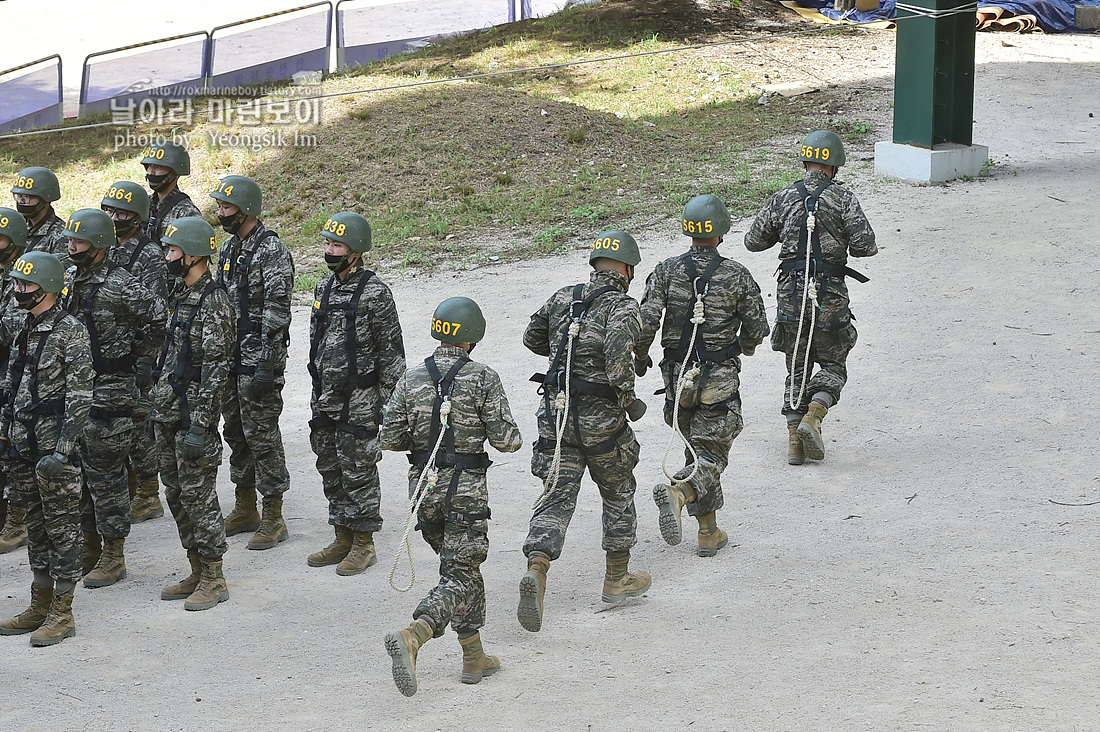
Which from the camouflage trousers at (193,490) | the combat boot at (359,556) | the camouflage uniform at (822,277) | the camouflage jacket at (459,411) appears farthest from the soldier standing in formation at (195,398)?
the camouflage uniform at (822,277)

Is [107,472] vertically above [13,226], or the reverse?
[13,226]

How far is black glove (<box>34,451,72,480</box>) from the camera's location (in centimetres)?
633

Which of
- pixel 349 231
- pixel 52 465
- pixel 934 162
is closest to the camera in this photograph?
pixel 52 465

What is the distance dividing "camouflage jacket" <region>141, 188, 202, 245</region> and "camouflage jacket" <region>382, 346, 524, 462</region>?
3258mm

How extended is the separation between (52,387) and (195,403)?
76cm

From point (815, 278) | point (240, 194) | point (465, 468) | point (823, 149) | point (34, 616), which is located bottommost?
point (34, 616)

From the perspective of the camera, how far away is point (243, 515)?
310 inches

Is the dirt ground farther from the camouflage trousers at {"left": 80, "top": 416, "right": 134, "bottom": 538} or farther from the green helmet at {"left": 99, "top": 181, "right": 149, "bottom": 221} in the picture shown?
the green helmet at {"left": 99, "top": 181, "right": 149, "bottom": 221}

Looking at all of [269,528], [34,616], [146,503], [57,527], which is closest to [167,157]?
[146,503]

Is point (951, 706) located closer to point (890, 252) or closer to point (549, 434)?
point (549, 434)

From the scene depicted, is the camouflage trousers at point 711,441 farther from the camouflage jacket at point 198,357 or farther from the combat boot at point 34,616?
the combat boot at point 34,616

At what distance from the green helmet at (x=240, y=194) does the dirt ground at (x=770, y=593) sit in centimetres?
213

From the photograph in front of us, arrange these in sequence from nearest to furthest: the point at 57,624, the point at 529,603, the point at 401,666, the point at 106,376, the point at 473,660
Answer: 1. the point at 401,666
2. the point at 473,660
3. the point at 529,603
4. the point at 57,624
5. the point at 106,376

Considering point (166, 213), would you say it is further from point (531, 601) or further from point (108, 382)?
point (531, 601)
